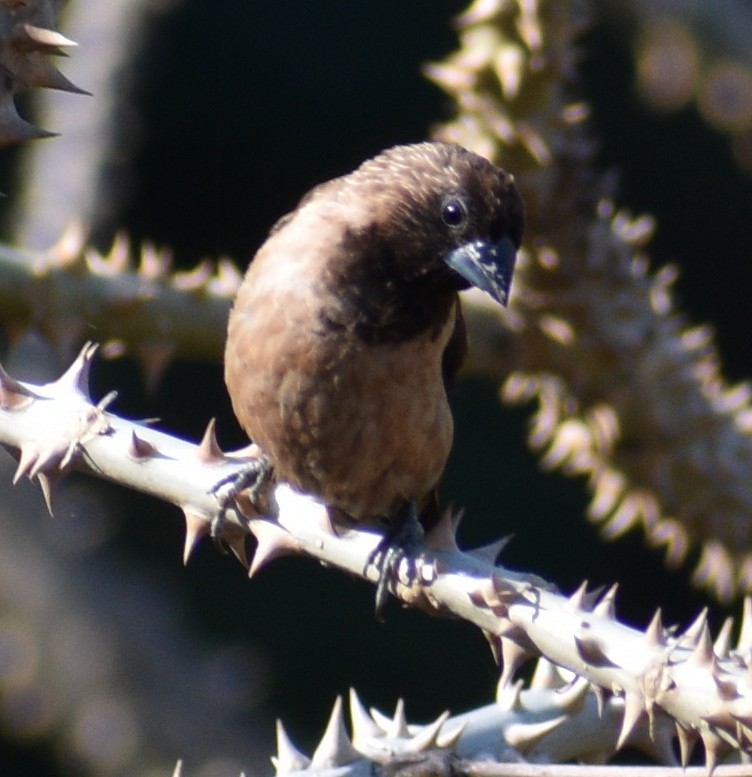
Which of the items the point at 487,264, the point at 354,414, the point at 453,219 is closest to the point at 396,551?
the point at 354,414

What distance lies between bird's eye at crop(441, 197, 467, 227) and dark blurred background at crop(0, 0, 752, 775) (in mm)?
2869

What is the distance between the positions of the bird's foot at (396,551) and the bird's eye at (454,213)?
700 millimetres

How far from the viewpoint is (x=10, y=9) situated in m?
2.24

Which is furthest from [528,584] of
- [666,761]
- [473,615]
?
[666,761]

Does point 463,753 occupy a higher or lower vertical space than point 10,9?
lower

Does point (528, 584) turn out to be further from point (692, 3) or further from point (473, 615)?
point (692, 3)

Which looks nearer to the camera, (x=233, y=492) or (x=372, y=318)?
(x=233, y=492)

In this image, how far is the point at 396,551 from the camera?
10.5ft

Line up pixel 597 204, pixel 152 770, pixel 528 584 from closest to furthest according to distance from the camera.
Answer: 1. pixel 528 584
2. pixel 597 204
3. pixel 152 770

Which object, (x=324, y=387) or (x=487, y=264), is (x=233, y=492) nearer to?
(x=324, y=387)

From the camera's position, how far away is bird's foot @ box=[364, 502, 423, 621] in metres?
2.97

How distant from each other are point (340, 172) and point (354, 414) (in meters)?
3.20

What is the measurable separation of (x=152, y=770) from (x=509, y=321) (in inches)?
64.6

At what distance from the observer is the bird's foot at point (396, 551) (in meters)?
2.97
